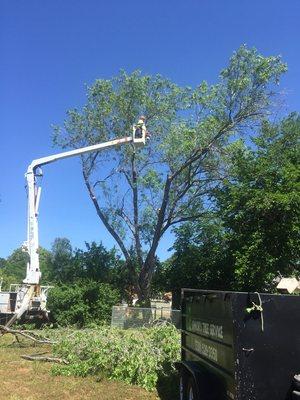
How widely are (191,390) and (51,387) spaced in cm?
390

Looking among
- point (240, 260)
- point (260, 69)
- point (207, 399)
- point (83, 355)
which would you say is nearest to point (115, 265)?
point (240, 260)

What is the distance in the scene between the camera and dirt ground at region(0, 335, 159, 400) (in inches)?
368

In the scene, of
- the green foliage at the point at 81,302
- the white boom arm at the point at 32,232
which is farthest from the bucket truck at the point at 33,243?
the green foliage at the point at 81,302

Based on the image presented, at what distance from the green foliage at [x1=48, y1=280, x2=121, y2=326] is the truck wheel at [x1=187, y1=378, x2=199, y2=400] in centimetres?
1664

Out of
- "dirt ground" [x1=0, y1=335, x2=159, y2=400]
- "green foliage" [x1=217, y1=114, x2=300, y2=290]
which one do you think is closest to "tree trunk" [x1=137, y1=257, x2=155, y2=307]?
"green foliage" [x1=217, y1=114, x2=300, y2=290]

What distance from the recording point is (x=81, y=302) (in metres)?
24.6

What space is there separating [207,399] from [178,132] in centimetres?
2395

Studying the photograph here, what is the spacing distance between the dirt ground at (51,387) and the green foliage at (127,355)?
35 centimetres

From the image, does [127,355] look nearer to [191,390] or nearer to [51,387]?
[51,387]

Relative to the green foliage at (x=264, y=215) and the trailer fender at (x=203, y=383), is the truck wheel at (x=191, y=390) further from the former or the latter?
the green foliage at (x=264, y=215)

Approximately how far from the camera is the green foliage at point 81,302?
23.9m

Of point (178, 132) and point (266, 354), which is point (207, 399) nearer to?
point (266, 354)

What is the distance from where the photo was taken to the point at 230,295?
18.0ft

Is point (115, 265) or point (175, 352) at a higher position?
point (115, 265)
